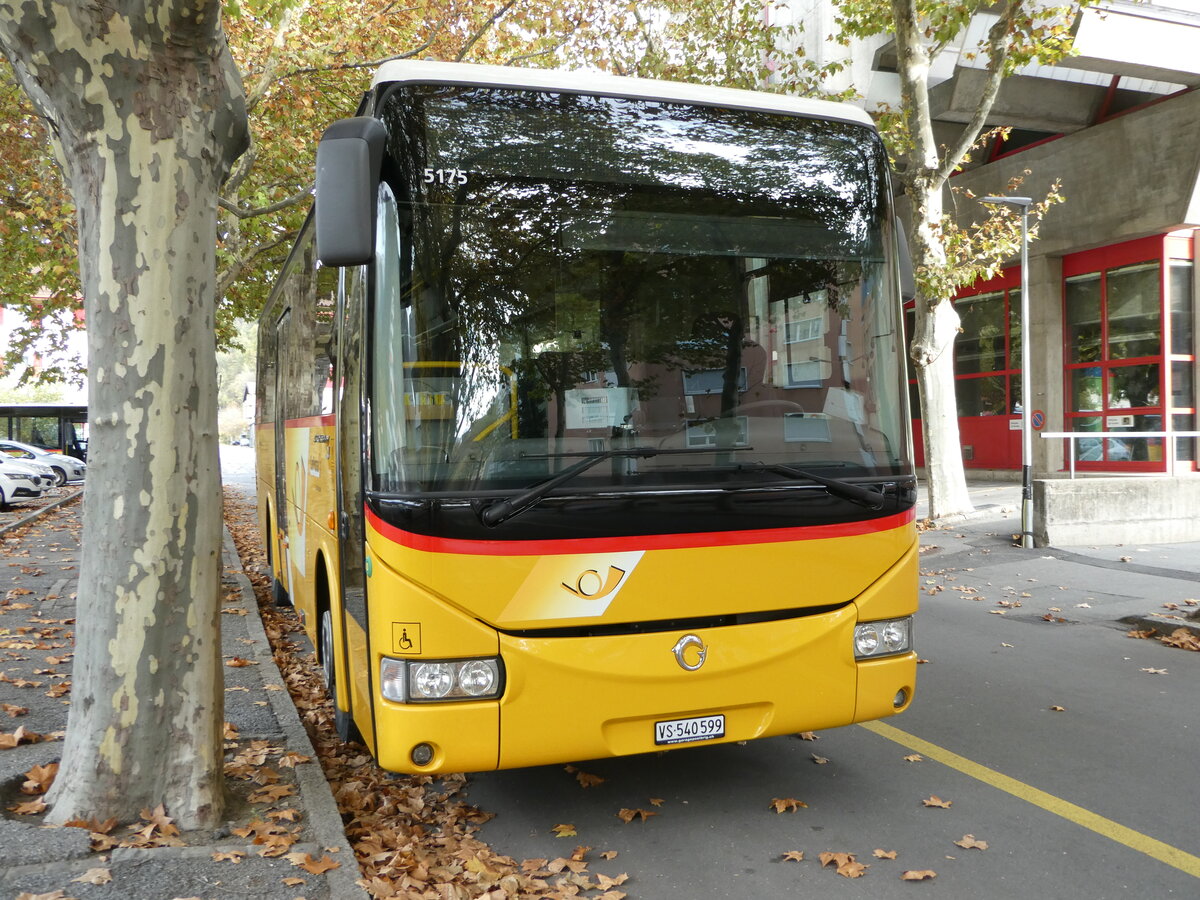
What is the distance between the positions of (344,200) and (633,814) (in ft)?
9.72

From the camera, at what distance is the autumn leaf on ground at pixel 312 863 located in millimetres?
3873

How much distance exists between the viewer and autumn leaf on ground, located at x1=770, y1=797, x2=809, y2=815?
15.7 feet

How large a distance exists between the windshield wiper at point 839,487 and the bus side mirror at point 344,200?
1.81 meters

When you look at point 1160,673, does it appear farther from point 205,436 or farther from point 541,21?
point 541,21

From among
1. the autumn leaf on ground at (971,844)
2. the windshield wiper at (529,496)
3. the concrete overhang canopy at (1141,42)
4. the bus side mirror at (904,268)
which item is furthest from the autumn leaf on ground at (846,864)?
the concrete overhang canopy at (1141,42)

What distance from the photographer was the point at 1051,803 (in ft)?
15.8

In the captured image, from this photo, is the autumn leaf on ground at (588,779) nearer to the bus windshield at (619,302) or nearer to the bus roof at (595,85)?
the bus windshield at (619,302)

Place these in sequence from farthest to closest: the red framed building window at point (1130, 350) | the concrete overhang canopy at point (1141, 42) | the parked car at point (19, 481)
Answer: the parked car at point (19, 481) → the red framed building window at point (1130, 350) → the concrete overhang canopy at point (1141, 42)

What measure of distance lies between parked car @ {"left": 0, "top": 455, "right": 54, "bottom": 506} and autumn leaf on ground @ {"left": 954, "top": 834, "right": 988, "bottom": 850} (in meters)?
24.8

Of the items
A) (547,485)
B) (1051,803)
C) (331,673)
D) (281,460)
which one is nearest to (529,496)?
(547,485)

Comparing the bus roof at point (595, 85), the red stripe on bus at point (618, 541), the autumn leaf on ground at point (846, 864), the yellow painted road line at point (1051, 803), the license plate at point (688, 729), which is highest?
the bus roof at point (595, 85)

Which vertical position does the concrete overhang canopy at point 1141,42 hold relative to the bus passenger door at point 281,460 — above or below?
above

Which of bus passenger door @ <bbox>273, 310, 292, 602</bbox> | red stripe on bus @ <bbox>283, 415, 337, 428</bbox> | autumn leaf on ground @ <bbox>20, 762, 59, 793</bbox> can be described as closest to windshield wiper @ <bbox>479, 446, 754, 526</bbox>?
red stripe on bus @ <bbox>283, 415, 337, 428</bbox>

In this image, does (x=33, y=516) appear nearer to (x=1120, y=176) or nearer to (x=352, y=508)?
(x=352, y=508)
